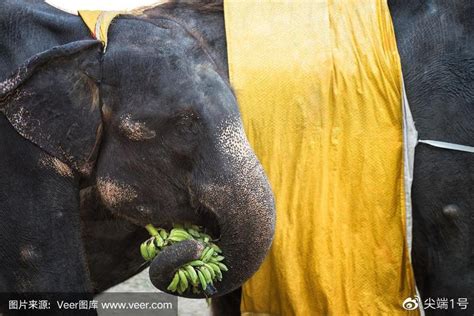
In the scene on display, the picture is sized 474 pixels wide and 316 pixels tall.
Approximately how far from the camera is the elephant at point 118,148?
10.8 ft

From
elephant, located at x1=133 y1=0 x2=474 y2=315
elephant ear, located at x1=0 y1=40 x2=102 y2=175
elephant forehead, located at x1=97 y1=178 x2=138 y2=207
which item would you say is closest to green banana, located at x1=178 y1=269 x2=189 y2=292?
elephant forehead, located at x1=97 y1=178 x2=138 y2=207

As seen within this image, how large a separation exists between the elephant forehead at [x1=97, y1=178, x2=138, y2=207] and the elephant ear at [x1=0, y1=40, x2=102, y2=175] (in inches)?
4.1

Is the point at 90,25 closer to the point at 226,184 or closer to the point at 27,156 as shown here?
the point at 27,156

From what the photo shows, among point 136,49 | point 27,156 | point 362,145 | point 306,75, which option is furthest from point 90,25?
point 362,145

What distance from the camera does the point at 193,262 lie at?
3.25 meters

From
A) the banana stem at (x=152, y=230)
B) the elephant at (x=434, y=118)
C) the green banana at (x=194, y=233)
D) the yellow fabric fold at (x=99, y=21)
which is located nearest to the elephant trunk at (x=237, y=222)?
the green banana at (x=194, y=233)

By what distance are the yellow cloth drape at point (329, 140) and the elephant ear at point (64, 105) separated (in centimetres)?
51

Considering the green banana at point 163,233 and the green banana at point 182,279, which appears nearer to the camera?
the green banana at point 182,279

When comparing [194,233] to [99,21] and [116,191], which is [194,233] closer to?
[116,191]

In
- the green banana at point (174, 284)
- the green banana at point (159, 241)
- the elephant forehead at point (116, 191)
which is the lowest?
the green banana at point (174, 284)

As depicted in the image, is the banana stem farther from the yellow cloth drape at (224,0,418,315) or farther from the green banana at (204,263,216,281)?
the yellow cloth drape at (224,0,418,315)

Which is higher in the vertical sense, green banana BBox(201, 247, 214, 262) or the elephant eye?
the elephant eye

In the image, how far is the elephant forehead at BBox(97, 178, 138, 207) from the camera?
3.46 meters

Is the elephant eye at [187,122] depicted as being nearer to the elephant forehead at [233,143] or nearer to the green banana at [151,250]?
the elephant forehead at [233,143]
